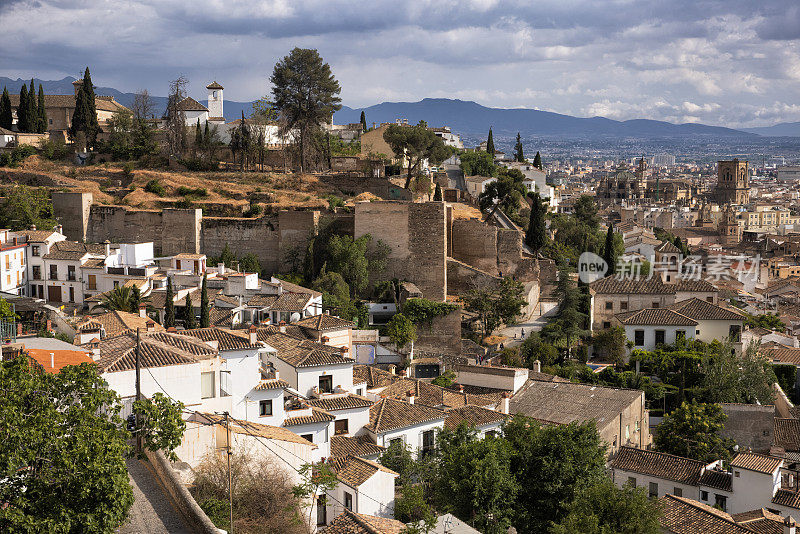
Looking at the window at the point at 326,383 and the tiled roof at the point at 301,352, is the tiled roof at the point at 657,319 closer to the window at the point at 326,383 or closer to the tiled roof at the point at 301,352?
the tiled roof at the point at 301,352

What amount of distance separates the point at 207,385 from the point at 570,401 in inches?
381

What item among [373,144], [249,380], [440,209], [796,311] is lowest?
[796,311]

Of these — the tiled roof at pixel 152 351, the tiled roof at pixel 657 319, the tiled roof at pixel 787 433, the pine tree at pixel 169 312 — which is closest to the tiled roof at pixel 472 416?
the tiled roof at pixel 152 351

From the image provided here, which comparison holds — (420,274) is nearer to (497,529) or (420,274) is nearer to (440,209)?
(440,209)

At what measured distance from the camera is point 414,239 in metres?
26.4

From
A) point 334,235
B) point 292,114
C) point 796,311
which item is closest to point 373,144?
point 292,114

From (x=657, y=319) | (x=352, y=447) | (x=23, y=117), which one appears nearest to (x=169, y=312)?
(x=352, y=447)

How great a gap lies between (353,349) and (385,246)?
17.9ft

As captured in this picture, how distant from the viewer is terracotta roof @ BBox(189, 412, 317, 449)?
10909 millimetres

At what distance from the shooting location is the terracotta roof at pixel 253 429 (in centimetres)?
1091

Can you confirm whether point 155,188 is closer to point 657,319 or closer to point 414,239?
point 414,239

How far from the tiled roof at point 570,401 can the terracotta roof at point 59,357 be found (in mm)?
9200

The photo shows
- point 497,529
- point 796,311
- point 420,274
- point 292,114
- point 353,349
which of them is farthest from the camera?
point 796,311

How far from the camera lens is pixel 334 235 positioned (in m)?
26.8
